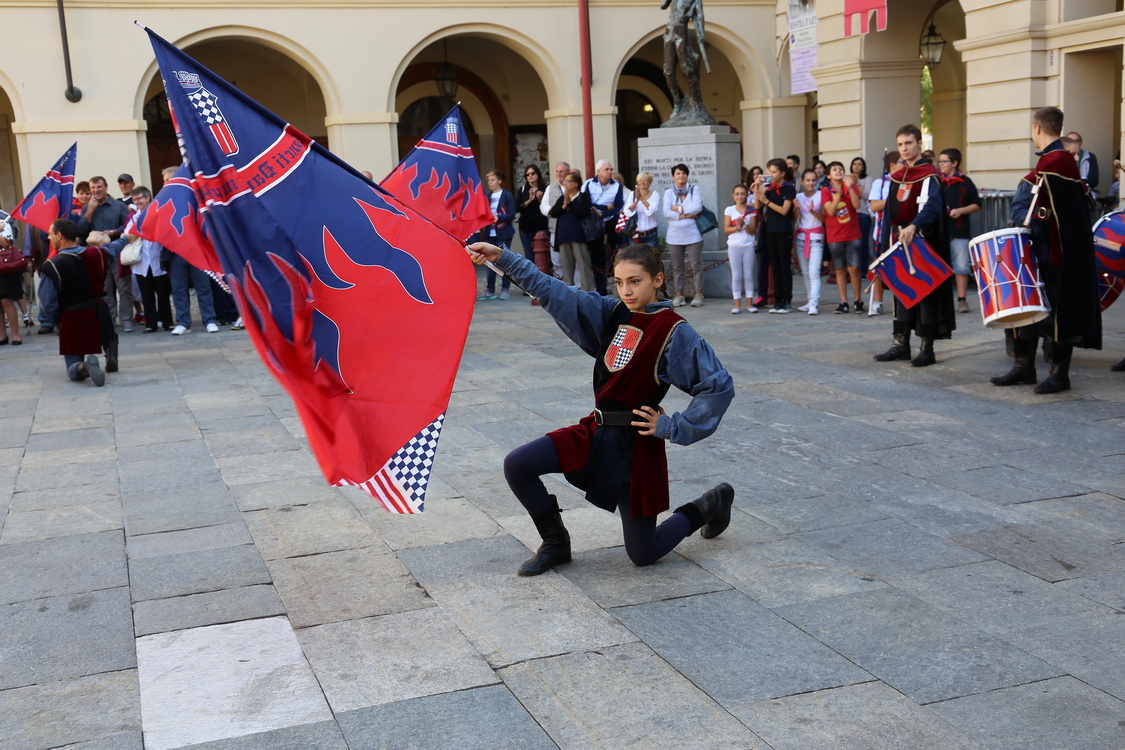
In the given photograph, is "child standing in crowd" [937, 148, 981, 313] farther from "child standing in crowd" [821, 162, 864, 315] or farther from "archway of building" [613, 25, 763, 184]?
"archway of building" [613, 25, 763, 184]

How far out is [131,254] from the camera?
12812 mm

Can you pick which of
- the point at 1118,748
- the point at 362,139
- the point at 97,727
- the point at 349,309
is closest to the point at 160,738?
the point at 97,727

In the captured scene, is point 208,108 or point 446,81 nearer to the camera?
point 208,108

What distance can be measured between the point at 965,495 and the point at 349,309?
305cm

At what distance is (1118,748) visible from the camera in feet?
9.80

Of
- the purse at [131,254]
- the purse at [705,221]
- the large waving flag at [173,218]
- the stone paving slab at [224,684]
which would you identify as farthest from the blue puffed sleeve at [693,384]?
the purse at [131,254]

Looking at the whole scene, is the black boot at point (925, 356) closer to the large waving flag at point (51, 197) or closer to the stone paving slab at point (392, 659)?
the stone paving slab at point (392, 659)

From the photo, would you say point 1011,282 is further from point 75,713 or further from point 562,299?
point 75,713

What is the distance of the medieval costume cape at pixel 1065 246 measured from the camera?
762 cm

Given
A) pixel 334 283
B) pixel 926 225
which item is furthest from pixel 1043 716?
pixel 926 225

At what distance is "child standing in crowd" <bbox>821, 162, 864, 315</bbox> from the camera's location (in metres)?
11.8

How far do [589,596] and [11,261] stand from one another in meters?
10.4

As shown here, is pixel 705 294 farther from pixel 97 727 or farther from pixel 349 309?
pixel 97 727

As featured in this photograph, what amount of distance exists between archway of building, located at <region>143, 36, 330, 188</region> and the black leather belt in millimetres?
18791
